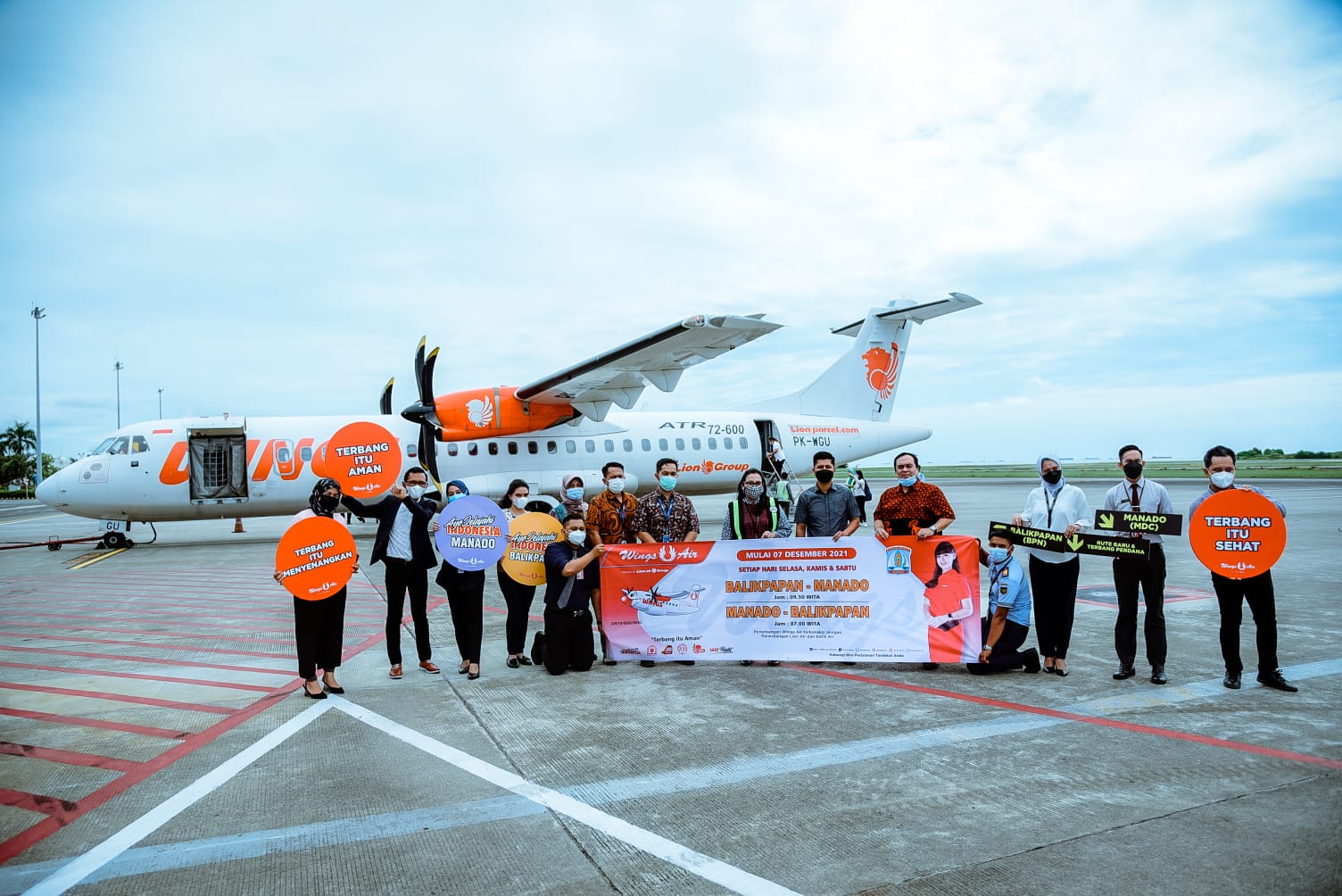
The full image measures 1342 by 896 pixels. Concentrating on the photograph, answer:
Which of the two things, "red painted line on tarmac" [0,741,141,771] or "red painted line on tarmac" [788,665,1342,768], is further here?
"red painted line on tarmac" [0,741,141,771]

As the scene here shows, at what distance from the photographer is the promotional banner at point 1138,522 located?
5961 mm

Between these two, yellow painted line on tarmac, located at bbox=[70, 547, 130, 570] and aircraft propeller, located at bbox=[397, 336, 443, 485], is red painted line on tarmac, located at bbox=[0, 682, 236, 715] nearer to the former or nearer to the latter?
yellow painted line on tarmac, located at bbox=[70, 547, 130, 570]

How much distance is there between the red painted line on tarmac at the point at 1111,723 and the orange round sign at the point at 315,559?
394 centimetres

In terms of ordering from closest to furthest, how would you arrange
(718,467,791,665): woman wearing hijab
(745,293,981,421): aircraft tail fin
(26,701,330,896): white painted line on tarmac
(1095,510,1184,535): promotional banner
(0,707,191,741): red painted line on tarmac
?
(26,701,330,896): white painted line on tarmac, (0,707,191,741): red painted line on tarmac, (1095,510,1184,535): promotional banner, (718,467,791,665): woman wearing hijab, (745,293,981,421): aircraft tail fin

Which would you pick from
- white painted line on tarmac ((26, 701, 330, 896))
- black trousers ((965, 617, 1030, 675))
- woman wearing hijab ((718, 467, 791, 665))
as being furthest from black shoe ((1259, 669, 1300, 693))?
white painted line on tarmac ((26, 701, 330, 896))

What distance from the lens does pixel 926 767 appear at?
4.36 metres

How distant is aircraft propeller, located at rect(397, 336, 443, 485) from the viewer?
56.3 feet

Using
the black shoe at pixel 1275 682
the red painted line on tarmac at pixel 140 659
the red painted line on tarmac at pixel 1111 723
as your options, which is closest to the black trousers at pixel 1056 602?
the red painted line on tarmac at pixel 1111 723

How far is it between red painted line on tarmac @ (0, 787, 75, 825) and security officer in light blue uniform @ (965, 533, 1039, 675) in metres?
6.01

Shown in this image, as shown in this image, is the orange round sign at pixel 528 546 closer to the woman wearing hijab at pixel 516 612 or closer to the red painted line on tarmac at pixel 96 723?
the woman wearing hijab at pixel 516 612

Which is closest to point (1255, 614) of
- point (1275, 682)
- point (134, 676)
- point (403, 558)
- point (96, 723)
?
point (1275, 682)

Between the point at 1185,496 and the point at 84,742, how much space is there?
33.7 m

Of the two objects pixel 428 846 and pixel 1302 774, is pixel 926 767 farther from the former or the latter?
pixel 428 846

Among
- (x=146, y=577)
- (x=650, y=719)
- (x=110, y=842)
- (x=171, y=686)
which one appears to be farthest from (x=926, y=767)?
(x=146, y=577)
